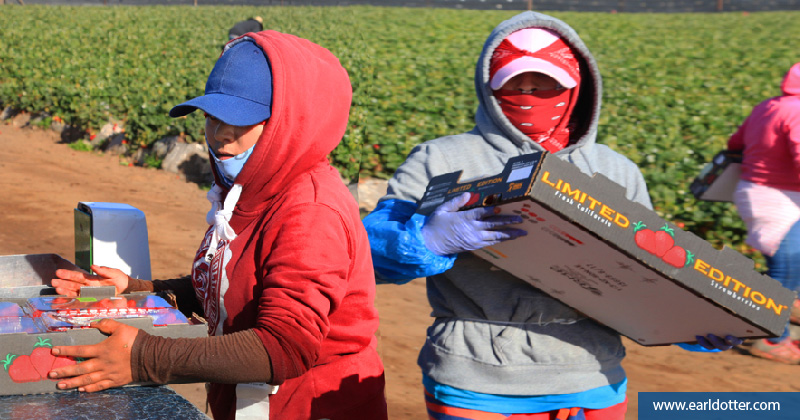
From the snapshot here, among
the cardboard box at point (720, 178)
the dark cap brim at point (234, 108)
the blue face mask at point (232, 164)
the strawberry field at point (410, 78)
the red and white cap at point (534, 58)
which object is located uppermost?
the red and white cap at point (534, 58)

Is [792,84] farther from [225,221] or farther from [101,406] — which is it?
[101,406]

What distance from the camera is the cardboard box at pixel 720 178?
565 cm

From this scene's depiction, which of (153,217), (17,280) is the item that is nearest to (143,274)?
(17,280)

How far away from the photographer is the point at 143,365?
1700 mm

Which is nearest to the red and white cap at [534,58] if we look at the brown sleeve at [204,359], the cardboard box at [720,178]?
the brown sleeve at [204,359]

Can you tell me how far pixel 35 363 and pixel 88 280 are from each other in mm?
635

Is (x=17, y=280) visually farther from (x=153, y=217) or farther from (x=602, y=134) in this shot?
(x=602, y=134)

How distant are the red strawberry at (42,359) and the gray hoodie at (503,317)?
1148mm

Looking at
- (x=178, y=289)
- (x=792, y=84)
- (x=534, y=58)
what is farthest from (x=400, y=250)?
(x=792, y=84)

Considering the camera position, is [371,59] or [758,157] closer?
[758,157]

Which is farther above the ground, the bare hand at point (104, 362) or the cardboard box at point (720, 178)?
the bare hand at point (104, 362)

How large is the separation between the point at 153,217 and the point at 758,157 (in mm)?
6531

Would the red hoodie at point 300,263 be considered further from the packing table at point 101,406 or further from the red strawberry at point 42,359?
the red strawberry at point 42,359

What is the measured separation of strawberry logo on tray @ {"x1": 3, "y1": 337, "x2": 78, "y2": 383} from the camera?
5.50 ft
